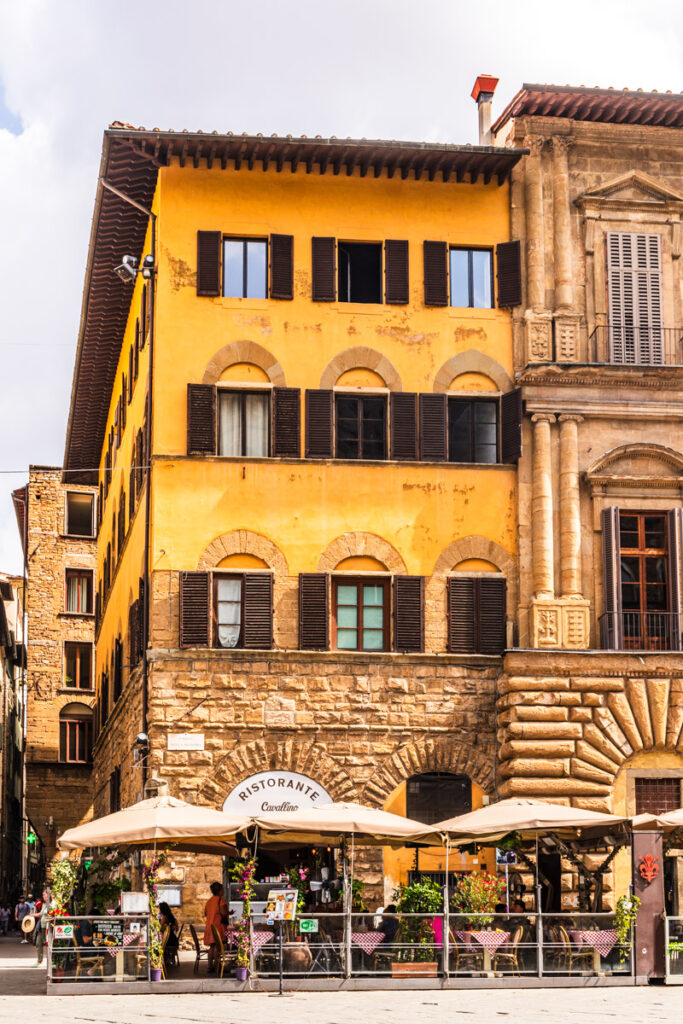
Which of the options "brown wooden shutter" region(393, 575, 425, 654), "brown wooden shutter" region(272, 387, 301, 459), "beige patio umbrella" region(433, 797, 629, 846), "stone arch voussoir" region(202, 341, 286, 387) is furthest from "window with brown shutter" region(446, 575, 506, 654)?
"beige patio umbrella" region(433, 797, 629, 846)

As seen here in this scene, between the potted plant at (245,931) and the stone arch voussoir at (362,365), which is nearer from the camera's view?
the potted plant at (245,931)

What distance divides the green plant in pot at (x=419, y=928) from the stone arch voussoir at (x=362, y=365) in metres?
10.6

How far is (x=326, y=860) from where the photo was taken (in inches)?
1155

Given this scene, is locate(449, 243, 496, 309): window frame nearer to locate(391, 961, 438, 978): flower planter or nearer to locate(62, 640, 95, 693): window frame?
locate(391, 961, 438, 978): flower planter

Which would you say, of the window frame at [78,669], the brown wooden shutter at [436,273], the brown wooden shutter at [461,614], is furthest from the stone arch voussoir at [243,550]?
the window frame at [78,669]

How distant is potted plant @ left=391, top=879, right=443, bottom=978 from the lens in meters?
23.2

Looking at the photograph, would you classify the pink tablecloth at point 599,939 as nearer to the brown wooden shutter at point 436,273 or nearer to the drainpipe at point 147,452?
the drainpipe at point 147,452

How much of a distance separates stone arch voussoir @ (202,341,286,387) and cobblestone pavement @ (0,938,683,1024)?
1177 cm

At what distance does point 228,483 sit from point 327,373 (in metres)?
2.76

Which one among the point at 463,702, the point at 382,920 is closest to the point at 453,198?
the point at 463,702

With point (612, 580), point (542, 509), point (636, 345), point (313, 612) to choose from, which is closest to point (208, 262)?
point (313, 612)

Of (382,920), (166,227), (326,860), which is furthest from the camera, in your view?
(166,227)

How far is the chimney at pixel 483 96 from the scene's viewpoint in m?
35.2

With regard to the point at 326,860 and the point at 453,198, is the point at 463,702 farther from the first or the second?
the point at 453,198
